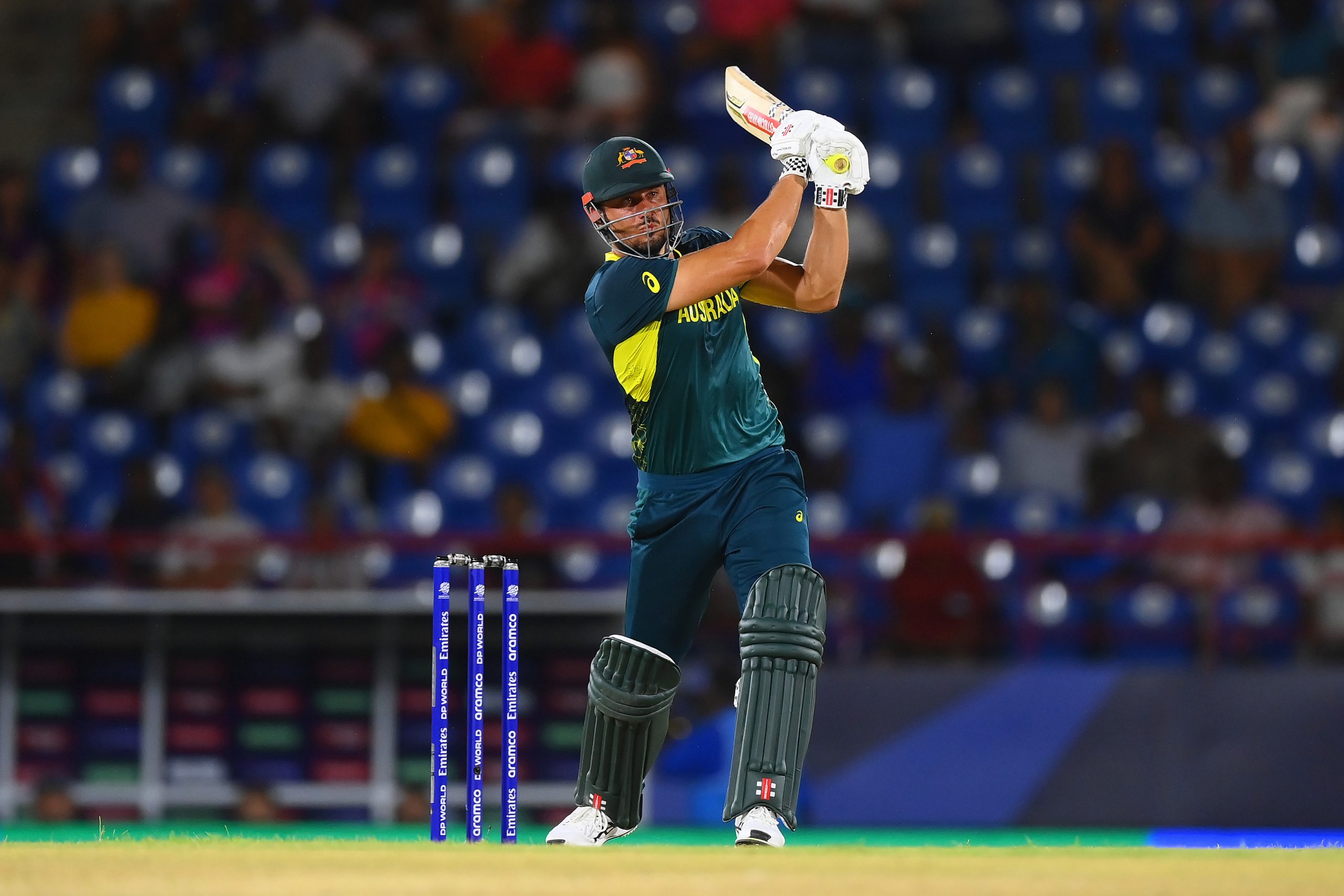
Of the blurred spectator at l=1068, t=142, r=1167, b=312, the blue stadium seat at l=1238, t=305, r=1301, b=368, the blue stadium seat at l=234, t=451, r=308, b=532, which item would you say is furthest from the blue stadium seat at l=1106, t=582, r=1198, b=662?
the blue stadium seat at l=234, t=451, r=308, b=532

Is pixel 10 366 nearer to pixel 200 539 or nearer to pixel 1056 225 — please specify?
pixel 200 539

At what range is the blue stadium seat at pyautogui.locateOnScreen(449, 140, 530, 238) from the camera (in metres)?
13.5

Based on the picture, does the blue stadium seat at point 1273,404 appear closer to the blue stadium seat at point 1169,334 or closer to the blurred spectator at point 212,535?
the blue stadium seat at point 1169,334

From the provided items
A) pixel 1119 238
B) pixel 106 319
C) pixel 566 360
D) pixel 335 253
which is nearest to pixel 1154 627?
pixel 1119 238

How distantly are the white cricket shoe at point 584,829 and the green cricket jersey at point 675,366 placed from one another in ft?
3.41

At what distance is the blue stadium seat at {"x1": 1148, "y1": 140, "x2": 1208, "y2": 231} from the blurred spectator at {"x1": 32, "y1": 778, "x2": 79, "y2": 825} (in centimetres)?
779

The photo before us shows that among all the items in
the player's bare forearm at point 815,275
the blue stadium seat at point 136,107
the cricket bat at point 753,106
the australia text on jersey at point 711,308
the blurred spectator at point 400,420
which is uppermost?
the blue stadium seat at point 136,107

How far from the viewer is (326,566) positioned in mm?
10953

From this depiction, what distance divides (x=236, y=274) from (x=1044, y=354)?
17.2 ft

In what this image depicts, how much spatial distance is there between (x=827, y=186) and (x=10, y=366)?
8.40 m

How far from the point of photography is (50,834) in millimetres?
9703

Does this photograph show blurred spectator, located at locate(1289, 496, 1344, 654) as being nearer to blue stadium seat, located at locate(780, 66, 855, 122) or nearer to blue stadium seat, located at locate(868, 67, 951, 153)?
blue stadium seat, located at locate(868, 67, 951, 153)

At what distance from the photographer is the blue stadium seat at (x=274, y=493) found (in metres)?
11.7

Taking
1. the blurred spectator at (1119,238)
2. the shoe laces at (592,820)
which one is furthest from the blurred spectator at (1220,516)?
the shoe laces at (592,820)
